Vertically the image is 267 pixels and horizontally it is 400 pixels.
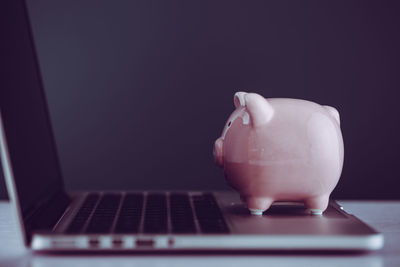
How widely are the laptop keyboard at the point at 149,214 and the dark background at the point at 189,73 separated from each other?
166 mm

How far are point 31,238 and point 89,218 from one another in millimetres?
119

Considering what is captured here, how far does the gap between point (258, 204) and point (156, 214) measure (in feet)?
0.55

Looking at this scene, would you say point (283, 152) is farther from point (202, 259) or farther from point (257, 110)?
point (202, 259)

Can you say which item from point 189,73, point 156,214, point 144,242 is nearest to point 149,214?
point 156,214

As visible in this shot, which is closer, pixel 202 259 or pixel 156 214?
pixel 202 259

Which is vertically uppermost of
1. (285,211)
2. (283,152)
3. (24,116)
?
(24,116)

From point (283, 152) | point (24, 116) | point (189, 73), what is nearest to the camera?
point (283, 152)

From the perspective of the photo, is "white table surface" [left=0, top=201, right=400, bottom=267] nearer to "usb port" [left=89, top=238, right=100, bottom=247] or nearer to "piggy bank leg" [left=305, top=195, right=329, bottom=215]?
"usb port" [left=89, top=238, right=100, bottom=247]

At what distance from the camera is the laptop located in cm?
70

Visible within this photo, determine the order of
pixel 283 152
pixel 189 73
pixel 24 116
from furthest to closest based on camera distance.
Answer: pixel 189 73 < pixel 24 116 < pixel 283 152

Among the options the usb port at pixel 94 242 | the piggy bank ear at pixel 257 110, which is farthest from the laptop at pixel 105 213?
the piggy bank ear at pixel 257 110

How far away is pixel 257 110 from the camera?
831 mm

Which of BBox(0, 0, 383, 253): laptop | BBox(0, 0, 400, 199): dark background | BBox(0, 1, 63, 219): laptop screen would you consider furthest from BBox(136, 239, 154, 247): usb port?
BBox(0, 0, 400, 199): dark background

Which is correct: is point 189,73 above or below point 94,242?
above
